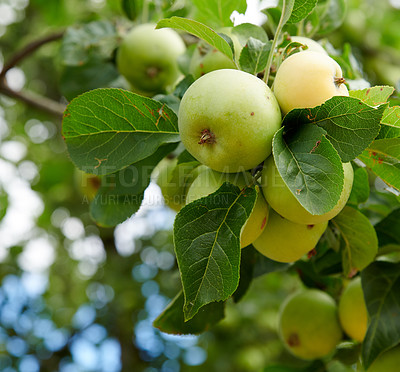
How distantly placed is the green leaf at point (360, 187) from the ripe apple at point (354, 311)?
1.14ft

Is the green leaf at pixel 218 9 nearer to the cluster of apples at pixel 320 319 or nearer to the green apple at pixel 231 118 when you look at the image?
the green apple at pixel 231 118

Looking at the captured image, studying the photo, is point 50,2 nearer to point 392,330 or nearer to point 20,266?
point 20,266

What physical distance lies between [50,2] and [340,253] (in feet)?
8.29

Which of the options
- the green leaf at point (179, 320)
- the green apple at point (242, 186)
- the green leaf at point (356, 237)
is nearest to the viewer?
the green apple at point (242, 186)

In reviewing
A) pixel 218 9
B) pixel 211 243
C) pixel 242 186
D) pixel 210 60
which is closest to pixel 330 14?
pixel 218 9

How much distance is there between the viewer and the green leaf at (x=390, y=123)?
771 millimetres

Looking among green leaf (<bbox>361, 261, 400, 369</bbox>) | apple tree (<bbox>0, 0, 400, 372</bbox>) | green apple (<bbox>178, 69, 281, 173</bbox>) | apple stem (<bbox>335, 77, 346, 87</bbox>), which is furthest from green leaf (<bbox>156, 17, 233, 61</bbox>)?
green leaf (<bbox>361, 261, 400, 369</bbox>)

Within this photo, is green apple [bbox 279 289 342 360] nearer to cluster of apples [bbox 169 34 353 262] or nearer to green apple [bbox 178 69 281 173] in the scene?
cluster of apples [bbox 169 34 353 262]

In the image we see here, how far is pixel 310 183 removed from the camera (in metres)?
0.73

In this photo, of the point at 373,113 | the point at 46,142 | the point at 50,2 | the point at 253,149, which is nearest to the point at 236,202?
the point at 253,149

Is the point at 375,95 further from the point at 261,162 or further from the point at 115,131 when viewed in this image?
the point at 115,131

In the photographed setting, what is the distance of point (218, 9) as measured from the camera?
3.76 ft

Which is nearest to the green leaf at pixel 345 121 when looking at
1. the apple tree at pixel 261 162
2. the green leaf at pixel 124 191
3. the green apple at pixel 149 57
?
the apple tree at pixel 261 162

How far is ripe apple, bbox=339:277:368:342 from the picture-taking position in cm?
124
